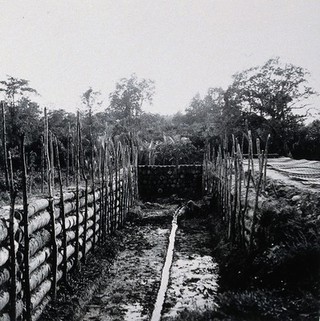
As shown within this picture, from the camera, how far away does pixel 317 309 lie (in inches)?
143

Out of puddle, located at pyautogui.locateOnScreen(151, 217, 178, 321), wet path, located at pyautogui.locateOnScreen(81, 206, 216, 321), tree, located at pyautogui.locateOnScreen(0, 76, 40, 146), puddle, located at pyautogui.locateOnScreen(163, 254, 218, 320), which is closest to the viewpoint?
puddle, located at pyautogui.locateOnScreen(151, 217, 178, 321)

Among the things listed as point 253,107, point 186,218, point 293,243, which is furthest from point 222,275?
point 253,107

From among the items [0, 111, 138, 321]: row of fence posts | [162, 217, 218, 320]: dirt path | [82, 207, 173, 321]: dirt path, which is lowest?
[162, 217, 218, 320]: dirt path

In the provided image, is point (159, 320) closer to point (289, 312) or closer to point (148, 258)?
point (289, 312)

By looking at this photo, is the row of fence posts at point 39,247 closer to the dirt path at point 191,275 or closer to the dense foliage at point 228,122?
the dirt path at point 191,275

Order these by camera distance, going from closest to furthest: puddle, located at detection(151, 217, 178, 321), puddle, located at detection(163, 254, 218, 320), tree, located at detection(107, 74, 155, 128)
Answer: puddle, located at detection(151, 217, 178, 321) → puddle, located at detection(163, 254, 218, 320) → tree, located at detection(107, 74, 155, 128)

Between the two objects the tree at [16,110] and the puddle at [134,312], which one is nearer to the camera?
the puddle at [134,312]

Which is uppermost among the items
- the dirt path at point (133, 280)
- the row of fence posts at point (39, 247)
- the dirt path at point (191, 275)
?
the row of fence posts at point (39, 247)

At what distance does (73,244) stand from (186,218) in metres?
6.50

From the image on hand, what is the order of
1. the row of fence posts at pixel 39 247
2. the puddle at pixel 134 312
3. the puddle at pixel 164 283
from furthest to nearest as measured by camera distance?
the puddle at pixel 164 283 < the puddle at pixel 134 312 < the row of fence posts at pixel 39 247

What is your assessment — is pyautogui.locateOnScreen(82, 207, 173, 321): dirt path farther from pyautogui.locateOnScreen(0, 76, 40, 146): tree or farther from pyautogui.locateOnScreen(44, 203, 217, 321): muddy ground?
pyautogui.locateOnScreen(0, 76, 40, 146): tree

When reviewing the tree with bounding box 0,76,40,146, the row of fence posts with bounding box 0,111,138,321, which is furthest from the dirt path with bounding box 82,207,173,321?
the tree with bounding box 0,76,40,146

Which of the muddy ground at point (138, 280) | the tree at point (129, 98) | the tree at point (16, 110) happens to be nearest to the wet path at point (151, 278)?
the muddy ground at point (138, 280)

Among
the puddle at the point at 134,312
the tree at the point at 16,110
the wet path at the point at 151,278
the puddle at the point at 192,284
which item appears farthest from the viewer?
the tree at the point at 16,110
